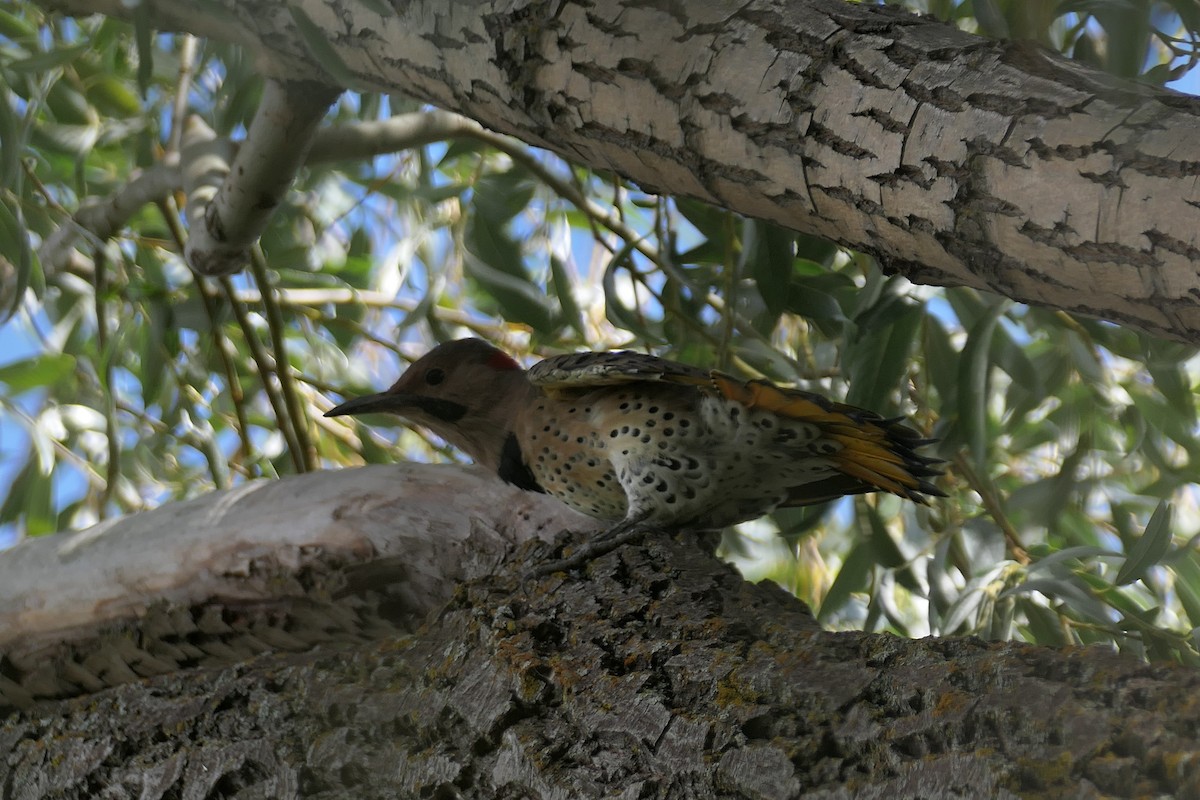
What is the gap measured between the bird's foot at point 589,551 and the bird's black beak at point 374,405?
55cm

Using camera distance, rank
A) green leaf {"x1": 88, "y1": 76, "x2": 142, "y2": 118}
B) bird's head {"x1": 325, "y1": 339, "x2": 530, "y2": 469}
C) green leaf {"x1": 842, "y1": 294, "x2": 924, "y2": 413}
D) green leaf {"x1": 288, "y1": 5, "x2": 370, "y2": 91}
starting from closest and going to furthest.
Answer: green leaf {"x1": 288, "y1": 5, "x2": 370, "y2": 91}, green leaf {"x1": 842, "y1": 294, "x2": 924, "y2": 413}, bird's head {"x1": 325, "y1": 339, "x2": 530, "y2": 469}, green leaf {"x1": 88, "y1": 76, "x2": 142, "y2": 118}

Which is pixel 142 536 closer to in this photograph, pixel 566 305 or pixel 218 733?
pixel 218 733

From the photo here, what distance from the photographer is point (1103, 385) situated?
185 centimetres

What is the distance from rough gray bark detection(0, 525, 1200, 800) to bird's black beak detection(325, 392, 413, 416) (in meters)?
0.48

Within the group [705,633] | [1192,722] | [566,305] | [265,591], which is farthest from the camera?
[566,305]

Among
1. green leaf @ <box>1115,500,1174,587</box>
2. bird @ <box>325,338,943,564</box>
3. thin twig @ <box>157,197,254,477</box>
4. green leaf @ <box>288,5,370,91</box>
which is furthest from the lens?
thin twig @ <box>157,197,254,477</box>

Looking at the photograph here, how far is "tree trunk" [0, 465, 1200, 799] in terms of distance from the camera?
888 millimetres

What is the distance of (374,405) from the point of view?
196 cm

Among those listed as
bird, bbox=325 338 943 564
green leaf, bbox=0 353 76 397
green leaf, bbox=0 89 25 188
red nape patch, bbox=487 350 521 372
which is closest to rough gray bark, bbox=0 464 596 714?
bird, bbox=325 338 943 564

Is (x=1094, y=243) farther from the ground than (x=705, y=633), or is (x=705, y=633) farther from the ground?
(x=1094, y=243)

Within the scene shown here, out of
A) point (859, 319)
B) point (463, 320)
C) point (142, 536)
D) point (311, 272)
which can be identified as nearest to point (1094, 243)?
point (859, 319)

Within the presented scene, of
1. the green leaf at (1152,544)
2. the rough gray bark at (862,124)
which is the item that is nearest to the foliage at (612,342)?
Answer: the green leaf at (1152,544)

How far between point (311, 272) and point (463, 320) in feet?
1.60

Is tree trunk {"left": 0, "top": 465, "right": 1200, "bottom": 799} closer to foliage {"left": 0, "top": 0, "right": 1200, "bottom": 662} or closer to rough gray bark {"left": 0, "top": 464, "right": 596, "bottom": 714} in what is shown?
rough gray bark {"left": 0, "top": 464, "right": 596, "bottom": 714}
